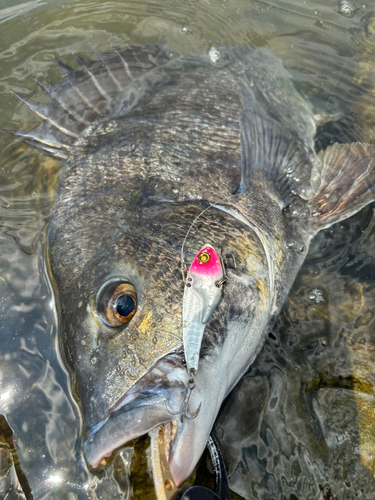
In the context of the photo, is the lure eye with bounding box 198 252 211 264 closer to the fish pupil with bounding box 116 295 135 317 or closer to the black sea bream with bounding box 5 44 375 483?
the black sea bream with bounding box 5 44 375 483

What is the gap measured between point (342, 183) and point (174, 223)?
1.83 meters

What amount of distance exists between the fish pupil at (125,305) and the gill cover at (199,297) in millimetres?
285

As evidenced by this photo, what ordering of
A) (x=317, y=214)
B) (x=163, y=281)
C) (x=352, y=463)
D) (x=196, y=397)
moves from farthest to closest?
(x=317, y=214) < (x=352, y=463) < (x=163, y=281) < (x=196, y=397)

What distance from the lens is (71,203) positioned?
2738 millimetres

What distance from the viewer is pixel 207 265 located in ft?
7.01

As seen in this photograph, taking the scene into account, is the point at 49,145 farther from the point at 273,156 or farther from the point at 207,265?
the point at 207,265

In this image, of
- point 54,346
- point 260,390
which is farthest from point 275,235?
point 54,346

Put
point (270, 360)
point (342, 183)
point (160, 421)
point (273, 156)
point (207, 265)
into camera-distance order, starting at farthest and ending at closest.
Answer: point (342, 183)
point (273, 156)
point (270, 360)
point (207, 265)
point (160, 421)

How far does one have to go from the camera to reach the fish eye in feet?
6.60

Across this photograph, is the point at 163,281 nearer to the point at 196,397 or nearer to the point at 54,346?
the point at 196,397

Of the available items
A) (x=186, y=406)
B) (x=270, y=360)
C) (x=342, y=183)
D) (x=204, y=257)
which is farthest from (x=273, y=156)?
(x=186, y=406)

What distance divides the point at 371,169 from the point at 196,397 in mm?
2626

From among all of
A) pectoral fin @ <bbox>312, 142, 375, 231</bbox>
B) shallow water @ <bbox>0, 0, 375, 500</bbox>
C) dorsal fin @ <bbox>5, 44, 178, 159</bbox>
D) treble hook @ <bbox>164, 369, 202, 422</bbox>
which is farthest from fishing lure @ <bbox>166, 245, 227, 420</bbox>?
dorsal fin @ <bbox>5, 44, 178, 159</bbox>

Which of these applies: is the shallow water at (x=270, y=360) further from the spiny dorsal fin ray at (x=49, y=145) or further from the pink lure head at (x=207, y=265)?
the pink lure head at (x=207, y=265)
